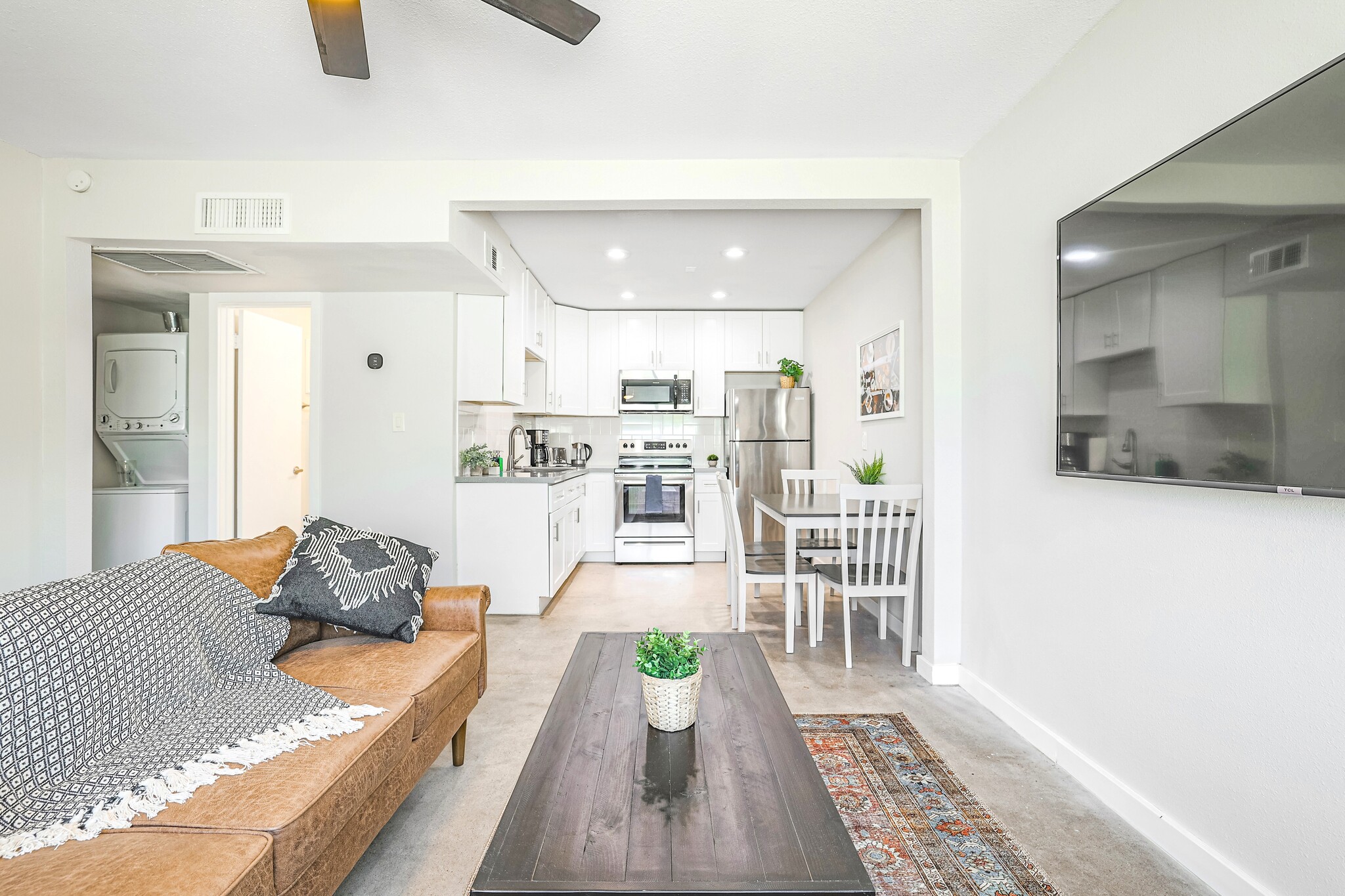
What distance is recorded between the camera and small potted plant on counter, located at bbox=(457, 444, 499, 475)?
14.2 feet

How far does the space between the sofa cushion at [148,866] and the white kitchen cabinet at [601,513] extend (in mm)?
4802

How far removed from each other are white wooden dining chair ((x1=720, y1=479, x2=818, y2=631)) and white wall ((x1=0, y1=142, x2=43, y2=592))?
3.41 metres

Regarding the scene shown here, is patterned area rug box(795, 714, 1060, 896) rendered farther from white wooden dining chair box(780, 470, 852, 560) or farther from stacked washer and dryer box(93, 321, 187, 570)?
stacked washer and dryer box(93, 321, 187, 570)

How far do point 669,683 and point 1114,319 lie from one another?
1.64 meters

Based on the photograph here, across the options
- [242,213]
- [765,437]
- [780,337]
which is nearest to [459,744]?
[242,213]

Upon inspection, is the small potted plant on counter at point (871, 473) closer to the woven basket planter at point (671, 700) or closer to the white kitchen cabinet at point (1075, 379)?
the white kitchen cabinet at point (1075, 379)

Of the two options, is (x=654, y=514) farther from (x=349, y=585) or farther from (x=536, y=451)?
(x=349, y=585)

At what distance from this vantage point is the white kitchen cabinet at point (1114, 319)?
1764 mm

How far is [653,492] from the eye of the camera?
5.89 metres

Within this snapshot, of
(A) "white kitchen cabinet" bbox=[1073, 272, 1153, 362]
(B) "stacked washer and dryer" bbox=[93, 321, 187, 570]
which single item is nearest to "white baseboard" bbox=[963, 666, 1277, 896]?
(A) "white kitchen cabinet" bbox=[1073, 272, 1153, 362]

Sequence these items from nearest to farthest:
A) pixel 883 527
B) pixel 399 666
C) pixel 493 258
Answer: pixel 399 666
pixel 883 527
pixel 493 258

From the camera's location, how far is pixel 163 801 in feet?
3.93

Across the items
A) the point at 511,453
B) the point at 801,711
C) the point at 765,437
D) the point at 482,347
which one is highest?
the point at 482,347

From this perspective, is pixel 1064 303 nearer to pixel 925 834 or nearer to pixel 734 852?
pixel 925 834
